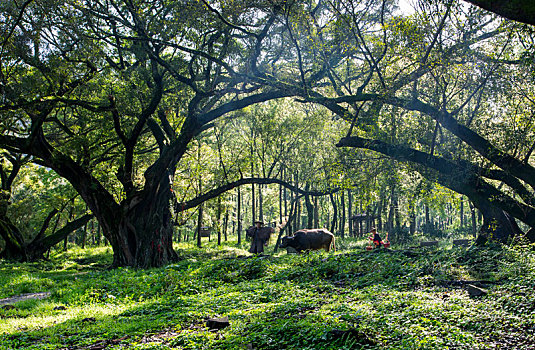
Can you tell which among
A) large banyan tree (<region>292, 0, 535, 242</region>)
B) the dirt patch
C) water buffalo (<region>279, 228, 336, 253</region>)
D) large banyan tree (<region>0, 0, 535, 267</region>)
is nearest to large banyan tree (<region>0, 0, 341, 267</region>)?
large banyan tree (<region>0, 0, 535, 267</region>)

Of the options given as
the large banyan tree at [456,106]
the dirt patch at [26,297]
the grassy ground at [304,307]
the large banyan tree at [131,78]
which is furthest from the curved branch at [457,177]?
the dirt patch at [26,297]

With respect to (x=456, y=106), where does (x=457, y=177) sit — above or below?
below

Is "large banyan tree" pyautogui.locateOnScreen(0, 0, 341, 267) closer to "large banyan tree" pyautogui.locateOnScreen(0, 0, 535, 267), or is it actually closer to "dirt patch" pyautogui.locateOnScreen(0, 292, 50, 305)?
"large banyan tree" pyautogui.locateOnScreen(0, 0, 535, 267)

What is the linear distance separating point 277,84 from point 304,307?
7.87 m

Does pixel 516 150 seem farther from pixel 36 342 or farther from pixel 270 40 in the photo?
pixel 36 342

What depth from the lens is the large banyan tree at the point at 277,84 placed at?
10516mm

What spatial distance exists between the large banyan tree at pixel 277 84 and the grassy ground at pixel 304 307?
298cm

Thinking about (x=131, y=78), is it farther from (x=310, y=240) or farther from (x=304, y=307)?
(x=304, y=307)

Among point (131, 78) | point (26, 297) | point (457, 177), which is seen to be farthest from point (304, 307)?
point (131, 78)

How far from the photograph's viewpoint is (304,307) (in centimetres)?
639

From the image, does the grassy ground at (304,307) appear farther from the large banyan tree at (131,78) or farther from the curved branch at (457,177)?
the large banyan tree at (131,78)

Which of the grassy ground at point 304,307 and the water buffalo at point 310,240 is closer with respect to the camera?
the grassy ground at point 304,307

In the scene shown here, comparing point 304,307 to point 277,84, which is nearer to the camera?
point 304,307

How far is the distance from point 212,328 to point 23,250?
64.8ft
